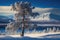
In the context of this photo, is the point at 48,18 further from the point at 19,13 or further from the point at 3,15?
the point at 3,15

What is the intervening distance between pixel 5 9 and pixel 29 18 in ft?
1.55

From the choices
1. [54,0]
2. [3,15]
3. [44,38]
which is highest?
[54,0]

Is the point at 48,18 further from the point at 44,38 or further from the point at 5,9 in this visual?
the point at 5,9

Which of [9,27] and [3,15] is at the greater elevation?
[3,15]

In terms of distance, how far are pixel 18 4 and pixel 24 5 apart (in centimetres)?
11

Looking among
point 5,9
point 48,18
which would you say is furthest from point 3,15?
point 48,18

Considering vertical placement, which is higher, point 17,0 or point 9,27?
point 17,0

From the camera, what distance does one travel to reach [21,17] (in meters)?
3.64

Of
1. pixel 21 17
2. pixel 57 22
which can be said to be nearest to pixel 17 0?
pixel 21 17

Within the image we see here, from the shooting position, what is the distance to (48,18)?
3.66 m

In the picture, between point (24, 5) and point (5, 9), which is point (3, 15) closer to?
point (5, 9)

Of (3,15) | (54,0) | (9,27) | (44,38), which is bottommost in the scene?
(44,38)

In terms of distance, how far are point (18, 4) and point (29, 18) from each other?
0.33 meters

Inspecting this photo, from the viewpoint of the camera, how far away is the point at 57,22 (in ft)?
12.1
